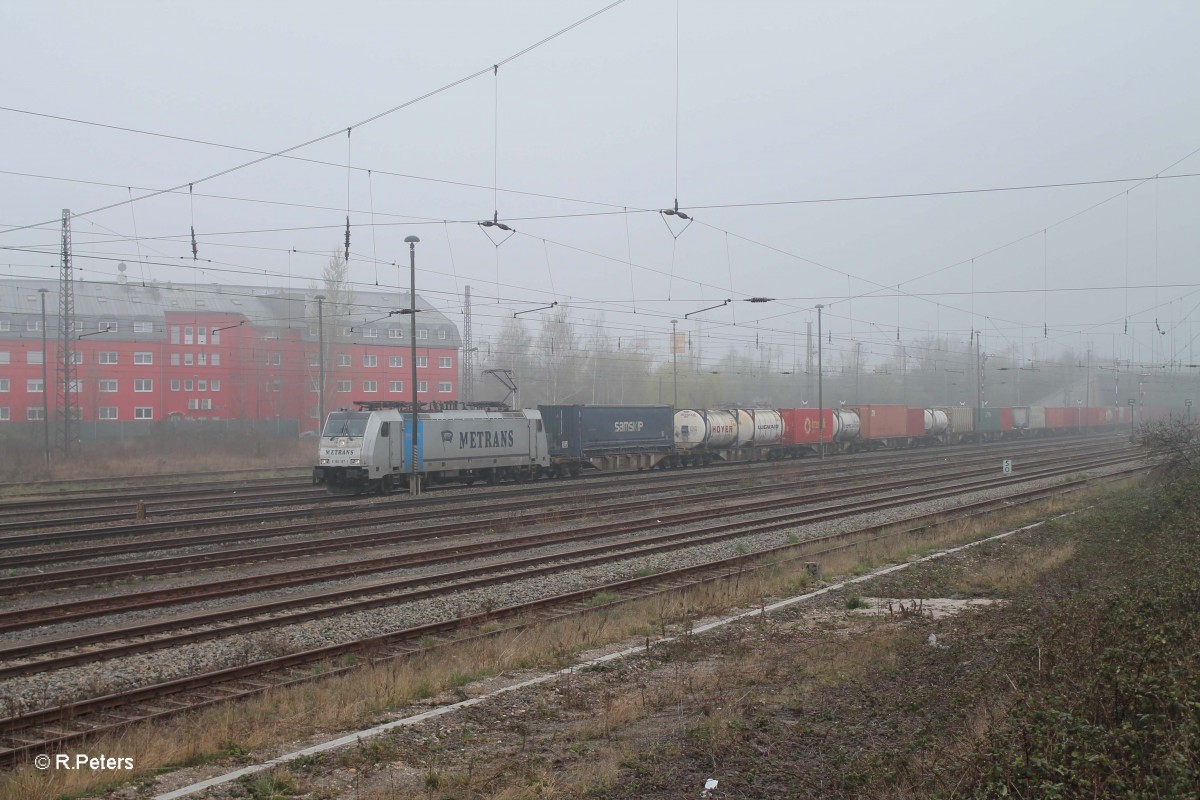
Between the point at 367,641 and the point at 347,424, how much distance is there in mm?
19431

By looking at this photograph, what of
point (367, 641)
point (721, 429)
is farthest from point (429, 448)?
point (367, 641)

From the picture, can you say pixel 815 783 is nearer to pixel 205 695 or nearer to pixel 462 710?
pixel 462 710

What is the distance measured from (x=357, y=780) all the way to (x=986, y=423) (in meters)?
72.3

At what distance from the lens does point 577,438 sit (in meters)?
38.6

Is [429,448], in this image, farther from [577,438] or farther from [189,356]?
[189,356]

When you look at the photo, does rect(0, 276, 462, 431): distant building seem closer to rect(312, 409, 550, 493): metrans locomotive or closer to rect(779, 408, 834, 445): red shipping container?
rect(779, 408, 834, 445): red shipping container

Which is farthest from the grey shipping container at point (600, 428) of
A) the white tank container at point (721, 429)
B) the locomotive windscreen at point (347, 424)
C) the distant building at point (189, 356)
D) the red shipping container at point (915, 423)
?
the red shipping container at point (915, 423)

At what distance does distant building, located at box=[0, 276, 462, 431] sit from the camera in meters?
57.9

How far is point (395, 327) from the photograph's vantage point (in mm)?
68625

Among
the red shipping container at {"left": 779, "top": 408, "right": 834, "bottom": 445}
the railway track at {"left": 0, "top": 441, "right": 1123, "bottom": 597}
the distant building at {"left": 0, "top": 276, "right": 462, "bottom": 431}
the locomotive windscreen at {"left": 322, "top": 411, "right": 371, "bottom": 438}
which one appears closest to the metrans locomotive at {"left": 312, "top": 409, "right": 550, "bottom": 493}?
the locomotive windscreen at {"left": 322, "top": 411, "right": 371, "bottom": 438}

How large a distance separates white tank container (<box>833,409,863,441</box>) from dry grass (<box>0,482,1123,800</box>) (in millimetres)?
40996

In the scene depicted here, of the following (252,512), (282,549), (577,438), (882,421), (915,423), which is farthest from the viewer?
(915,423)

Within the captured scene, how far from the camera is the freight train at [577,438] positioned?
29.7m

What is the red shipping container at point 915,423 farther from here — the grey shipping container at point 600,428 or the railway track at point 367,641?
the railway track at point 367,641
